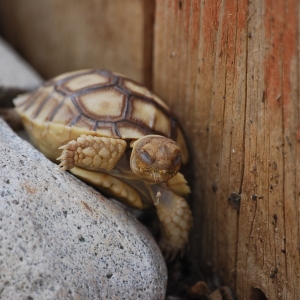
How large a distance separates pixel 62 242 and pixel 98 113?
737 millimetres

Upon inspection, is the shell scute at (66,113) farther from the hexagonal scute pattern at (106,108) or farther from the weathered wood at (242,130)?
the weathered wood at (242,130)

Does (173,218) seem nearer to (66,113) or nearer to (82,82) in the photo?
(66,113)

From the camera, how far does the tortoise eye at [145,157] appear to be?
78.5 inches

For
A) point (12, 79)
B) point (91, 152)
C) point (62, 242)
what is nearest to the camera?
point (62, 242)

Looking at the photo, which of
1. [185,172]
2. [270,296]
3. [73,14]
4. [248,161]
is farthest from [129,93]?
[73,14]

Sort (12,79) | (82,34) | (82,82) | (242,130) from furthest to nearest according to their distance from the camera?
1. (82,34)
2. (12,79)
3. (82,82)
4. (242,130)

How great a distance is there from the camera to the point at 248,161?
1.95 metres

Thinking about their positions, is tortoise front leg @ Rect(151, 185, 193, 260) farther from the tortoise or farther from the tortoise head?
the tortoise head

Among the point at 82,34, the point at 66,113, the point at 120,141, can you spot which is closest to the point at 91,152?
the point at 120,141

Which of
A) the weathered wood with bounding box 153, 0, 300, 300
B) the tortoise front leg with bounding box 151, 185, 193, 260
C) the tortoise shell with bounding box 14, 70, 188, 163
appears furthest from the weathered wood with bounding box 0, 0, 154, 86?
the tortoise front leg with bounding box 151, 185, 193, 260

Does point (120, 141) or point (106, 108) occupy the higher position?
point (106, 108)

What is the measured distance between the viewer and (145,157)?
201 cm

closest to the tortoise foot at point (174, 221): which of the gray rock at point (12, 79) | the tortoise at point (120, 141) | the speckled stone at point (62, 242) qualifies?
the tortoise at point (120, 141)

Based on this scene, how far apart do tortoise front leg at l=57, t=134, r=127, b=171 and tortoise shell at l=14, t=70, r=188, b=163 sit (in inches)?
2.7
